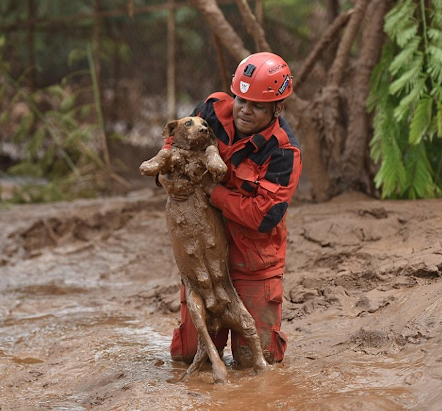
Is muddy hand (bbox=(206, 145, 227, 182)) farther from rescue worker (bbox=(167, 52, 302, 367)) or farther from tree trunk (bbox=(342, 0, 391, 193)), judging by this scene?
tree trunk (bbox=(342, 0, 391, 193))

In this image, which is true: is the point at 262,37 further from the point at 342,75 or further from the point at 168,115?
the point at 168,115

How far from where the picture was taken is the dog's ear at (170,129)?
4.17 m

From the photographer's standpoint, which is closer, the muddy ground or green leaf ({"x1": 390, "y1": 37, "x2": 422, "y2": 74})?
the muddy ground

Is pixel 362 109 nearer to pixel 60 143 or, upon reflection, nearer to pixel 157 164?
pixel 157 164

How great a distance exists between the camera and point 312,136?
24.6 feet

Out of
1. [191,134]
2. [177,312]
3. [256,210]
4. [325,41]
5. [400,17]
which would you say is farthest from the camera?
[325,41]

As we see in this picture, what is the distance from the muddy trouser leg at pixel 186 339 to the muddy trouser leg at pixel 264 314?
22 centimetres

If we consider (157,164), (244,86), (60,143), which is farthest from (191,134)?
(60,143)

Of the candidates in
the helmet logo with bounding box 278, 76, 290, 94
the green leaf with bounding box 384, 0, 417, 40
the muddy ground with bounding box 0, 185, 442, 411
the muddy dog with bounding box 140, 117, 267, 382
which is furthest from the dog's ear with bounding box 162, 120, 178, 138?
the green leaf with bounding box 384, 0, 417, 40

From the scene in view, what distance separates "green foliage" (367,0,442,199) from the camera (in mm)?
6465

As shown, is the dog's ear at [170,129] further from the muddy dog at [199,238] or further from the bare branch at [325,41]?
the bare branch at [325,41]

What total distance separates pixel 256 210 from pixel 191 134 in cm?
58

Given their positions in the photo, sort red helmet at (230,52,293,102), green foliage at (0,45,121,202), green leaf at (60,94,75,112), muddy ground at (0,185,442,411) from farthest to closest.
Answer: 1. green leaf at (60,94,75,112)
2. green foliage at (0,45,121,202)
3. red helmet at (230,52,293,102)
4. muddy ground at (0,185,442,411)

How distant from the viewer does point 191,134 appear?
13.3 feet
